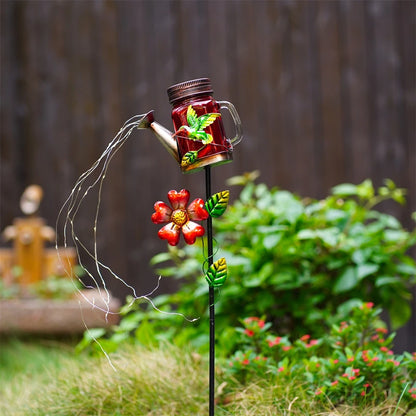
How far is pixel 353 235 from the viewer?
2.08 m

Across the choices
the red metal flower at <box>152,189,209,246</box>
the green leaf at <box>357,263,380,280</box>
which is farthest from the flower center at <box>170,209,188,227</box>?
the green leaf at <box>357,263,380,280</box>

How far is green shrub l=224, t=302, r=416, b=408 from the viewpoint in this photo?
1.44 meters

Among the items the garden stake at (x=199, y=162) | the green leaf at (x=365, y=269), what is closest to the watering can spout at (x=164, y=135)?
the garden stake at (x=199, y=162)

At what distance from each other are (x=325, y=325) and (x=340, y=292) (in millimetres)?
157

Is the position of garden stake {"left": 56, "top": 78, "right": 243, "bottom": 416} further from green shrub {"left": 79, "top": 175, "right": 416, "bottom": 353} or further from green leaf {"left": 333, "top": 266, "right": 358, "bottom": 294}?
green leaf {"left": 333, "top": 266, "right": 358, "bottom": 294}

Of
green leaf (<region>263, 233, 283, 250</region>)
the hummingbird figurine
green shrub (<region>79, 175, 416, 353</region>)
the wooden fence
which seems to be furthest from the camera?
the wooden fence

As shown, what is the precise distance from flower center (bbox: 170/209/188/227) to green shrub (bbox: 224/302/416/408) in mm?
453

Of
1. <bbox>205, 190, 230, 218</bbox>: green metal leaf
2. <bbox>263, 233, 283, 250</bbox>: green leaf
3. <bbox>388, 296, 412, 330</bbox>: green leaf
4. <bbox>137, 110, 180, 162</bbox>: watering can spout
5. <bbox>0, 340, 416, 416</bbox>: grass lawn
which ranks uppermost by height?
<bbox>137, 110, 180, 162</bbox>: watering can spout

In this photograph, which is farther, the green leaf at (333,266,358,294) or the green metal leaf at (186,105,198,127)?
the green leaf at (333,266,358,294)

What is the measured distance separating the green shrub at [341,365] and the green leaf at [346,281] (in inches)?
8.1

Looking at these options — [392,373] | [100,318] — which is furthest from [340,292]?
[100,318]

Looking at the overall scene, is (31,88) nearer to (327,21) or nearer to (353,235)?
(327,21)

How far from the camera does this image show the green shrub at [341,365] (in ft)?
4.71

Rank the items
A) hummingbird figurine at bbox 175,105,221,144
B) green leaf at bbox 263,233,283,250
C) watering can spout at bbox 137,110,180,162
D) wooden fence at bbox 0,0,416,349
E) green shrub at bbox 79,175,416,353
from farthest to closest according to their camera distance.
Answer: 1. wooden fence at bbox 0,0,416,349
2. green shrub at bbox 79,175,416,353
3. green leaf at bbox 263,233,283,250
4. watering can spout at bbox 137,110,180,162
5. hummingbird figurine at bbox 175,105,221,144
